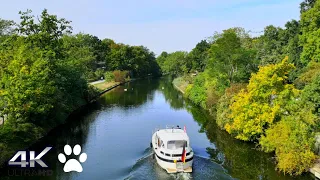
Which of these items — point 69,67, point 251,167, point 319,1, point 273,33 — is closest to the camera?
point 251,167

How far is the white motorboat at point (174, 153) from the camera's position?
2436cm

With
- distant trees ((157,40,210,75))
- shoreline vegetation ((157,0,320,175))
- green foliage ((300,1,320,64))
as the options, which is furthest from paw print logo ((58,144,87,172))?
distant trees ((157,40,210,75))

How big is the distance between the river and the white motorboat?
60 centimetres

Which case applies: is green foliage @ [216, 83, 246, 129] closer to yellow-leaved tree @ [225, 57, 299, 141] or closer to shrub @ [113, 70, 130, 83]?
yellow-leaved tree @ [225, 57, 299, 141]

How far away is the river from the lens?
24.5 meters

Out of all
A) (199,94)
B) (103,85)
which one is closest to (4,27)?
(103,85)

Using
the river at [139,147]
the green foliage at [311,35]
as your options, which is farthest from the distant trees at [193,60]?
the river at [139,147]

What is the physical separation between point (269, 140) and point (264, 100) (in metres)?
4.39

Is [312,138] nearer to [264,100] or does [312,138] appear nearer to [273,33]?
[264,100]

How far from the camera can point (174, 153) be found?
24.8 metres

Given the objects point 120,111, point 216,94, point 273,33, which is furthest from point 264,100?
point 273,33

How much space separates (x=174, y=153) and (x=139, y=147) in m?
7.52

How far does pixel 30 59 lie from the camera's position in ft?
118

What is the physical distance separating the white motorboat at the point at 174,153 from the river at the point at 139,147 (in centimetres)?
60
